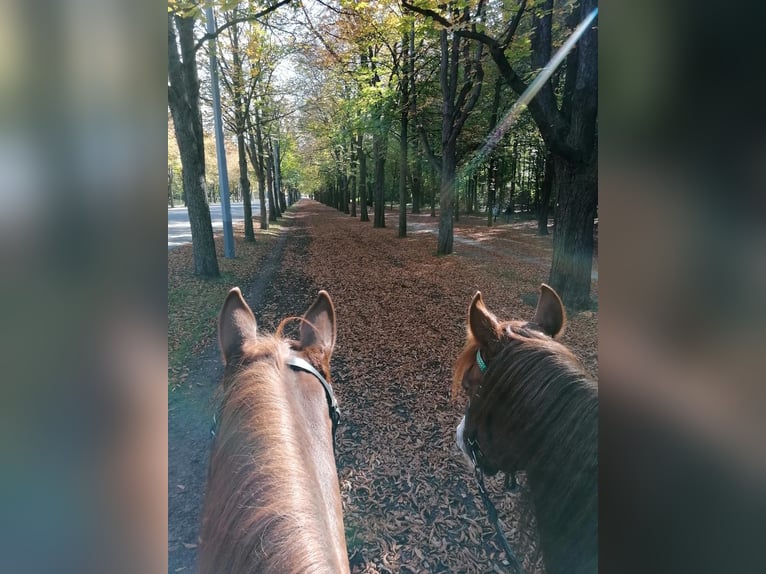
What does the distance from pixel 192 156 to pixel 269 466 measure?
10.9 ft

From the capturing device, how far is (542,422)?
3.97 ft

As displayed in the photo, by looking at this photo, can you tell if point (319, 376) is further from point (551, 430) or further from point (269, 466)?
point (551, 430)

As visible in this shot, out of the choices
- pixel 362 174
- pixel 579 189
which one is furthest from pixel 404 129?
pixel 362 174

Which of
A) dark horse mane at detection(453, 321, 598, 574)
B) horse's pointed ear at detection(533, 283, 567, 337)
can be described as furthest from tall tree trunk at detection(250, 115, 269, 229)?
dark horse mane at detection(453, 321, 598, 574)

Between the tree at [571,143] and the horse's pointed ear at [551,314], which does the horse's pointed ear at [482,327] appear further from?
the tree at [571,143]

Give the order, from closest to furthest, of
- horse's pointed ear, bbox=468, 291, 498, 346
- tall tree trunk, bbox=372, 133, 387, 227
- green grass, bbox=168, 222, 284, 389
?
1. horse's pointed ear, bbox=468, 291, 498, 346
2. green grass, bbox=168, 222, 284, 389
3. tall tree trunk, bbox=372, 133, 387, 227

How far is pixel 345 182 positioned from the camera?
1034 centimetres

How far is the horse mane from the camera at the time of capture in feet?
2.53

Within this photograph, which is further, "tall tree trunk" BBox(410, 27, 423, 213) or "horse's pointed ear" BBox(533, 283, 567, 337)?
"tall tree trunk" BBox(410, 27, 423, 213)

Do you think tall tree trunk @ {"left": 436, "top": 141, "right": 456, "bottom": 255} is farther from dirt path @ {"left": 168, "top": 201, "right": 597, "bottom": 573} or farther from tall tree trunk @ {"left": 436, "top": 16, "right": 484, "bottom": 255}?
dirt path @ {"left": 168, "top": 201, "right": 597, "bottom": 573}

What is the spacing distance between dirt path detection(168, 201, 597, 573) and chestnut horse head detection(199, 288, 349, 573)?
88 cm

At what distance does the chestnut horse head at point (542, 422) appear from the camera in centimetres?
108
